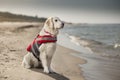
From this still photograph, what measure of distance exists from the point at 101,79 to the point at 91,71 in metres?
1.21

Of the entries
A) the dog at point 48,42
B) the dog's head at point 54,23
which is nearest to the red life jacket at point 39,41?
the dog at point 48,42

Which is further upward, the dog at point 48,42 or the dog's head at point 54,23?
the dog's head at point 54,23

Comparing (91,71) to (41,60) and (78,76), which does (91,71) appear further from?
(41,60)

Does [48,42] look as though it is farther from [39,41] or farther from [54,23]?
[54,23]

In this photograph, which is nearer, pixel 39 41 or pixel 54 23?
pixel 54 23

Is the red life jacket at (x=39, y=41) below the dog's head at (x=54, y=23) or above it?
below

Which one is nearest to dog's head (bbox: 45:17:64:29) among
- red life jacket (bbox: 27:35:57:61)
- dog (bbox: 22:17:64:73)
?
dog (bbox: 22:17:64:73)

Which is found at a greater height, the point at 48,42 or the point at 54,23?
the point at 54,23

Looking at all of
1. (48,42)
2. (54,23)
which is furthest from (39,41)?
(54,23)

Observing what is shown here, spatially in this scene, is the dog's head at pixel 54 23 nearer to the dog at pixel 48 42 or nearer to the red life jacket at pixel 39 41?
the dog at pixel 48 42

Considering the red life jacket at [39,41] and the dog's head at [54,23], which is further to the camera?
the red life jacket at [39,41]

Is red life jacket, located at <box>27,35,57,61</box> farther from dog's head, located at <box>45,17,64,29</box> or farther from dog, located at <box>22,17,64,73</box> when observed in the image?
dog's head, located at <box>45,17,64,29</box>

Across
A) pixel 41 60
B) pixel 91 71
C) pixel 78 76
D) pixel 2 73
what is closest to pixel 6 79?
pixel 2 73

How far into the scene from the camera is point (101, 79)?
8.61 m
